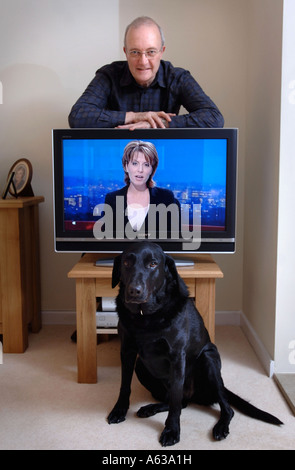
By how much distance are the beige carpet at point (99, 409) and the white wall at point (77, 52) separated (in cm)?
123

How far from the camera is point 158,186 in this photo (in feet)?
7.79

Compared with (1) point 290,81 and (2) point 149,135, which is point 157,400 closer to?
(2) point 149,135

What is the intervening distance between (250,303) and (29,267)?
1.36 metres

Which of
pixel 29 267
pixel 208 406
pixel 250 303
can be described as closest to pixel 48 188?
pixel 29 267

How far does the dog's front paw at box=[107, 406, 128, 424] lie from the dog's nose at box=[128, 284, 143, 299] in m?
0.59

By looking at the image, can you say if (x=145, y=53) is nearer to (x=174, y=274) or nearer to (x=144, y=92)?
(x=144, y=92)

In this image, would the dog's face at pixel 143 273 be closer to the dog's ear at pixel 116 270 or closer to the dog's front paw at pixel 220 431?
the dog's ear at pixel 116 270

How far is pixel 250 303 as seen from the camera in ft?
9.93

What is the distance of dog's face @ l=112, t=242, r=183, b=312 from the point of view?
173cm

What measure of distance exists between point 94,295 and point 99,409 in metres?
0.52

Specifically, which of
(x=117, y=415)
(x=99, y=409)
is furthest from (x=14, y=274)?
(x=117, y=415)

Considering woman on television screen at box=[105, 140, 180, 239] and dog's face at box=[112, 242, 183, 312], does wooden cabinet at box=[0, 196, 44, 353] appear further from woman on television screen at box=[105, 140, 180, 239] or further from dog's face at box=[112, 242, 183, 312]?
dog's face at box=[112, 242, 183, 312]

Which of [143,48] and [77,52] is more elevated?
[77,52]

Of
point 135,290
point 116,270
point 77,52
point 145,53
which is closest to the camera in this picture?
point 135,290
